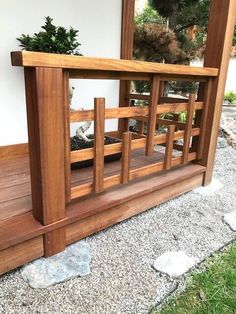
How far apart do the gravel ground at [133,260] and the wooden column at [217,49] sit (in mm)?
620

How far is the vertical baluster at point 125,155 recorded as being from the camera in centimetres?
164

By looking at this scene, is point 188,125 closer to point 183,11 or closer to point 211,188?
point 211,188

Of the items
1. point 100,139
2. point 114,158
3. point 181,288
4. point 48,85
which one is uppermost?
point 48,85

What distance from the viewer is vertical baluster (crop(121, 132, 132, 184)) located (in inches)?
64.7

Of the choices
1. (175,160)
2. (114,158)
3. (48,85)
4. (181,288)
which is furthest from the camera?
(114,158)

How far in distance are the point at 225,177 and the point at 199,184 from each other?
477mm

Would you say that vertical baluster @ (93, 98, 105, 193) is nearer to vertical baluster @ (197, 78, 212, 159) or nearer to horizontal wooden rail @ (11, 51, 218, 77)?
horizontal wooden rail @ (11, 51, 218, 77)

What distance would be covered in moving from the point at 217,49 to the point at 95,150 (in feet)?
4.22

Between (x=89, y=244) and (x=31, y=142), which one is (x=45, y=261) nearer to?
(x=89, y=244)

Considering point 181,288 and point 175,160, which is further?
point 175,160

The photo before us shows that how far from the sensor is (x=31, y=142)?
1285mm

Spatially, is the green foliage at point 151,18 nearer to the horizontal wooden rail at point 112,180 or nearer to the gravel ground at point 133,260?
the horizontal wooden rail at point 112,180

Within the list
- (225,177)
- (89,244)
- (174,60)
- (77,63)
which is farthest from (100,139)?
(174,60)

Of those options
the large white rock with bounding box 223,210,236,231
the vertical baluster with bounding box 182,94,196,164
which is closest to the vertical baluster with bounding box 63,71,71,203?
the vertical baluster with bounding box 182,94,196,164
